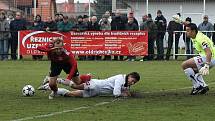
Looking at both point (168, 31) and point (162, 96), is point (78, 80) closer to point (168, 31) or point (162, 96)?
point (162, 96)

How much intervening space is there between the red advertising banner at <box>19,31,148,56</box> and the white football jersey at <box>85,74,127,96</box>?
15.0 m

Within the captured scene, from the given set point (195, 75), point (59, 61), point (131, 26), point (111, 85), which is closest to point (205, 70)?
point (195, 75)

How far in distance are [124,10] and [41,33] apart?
17684 mm

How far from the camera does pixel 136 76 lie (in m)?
13.2

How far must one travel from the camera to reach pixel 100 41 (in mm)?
28984

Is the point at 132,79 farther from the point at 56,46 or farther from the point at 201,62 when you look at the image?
the point at 201,62

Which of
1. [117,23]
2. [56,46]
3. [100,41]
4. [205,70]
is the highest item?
[117,23]

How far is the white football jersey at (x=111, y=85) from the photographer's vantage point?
13305 mm

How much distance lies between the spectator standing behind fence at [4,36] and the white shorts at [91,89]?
51.9ft

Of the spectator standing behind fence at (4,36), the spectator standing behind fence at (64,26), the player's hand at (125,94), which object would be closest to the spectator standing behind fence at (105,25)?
the spectator standing behind fence at (64,26)

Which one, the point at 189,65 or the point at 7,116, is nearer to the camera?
the point at 7,116

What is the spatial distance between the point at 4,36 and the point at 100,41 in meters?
4.52

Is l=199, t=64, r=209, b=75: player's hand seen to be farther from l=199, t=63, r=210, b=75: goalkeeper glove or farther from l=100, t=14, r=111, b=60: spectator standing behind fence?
l=100, t=14, r=111, b=60: spectator standing behind fence

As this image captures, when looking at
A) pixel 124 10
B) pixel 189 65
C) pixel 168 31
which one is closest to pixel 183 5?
pixel 124 10
